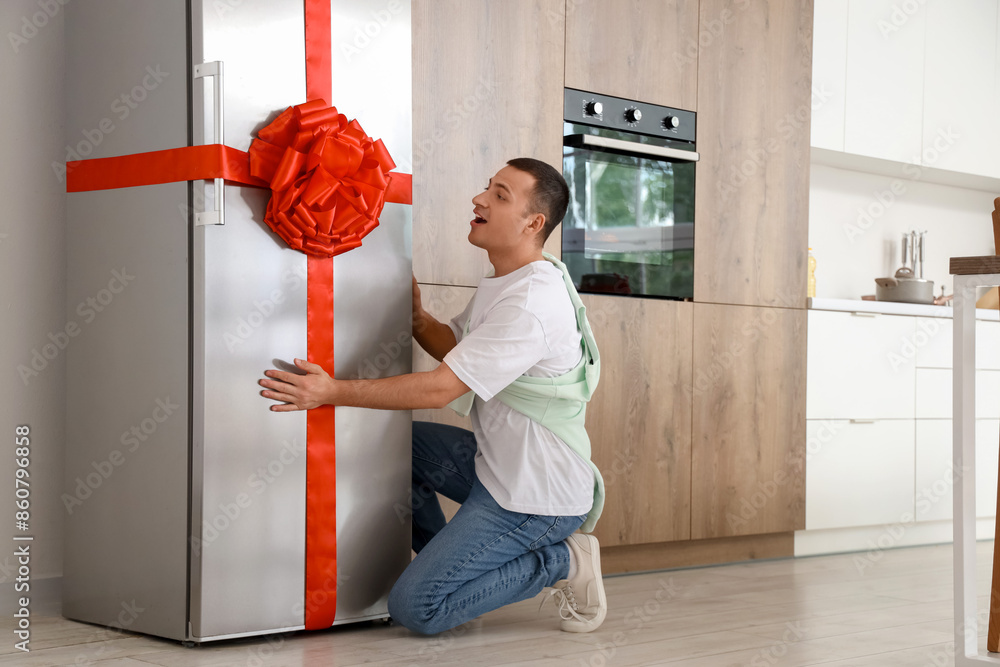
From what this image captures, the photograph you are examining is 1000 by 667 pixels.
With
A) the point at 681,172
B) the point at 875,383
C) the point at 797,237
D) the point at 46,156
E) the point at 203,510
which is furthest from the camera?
the point at 875,383

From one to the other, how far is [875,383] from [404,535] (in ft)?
7.25

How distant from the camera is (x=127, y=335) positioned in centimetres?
208

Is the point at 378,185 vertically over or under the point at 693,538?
over

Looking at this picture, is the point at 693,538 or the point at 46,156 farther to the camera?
the point at 693,538

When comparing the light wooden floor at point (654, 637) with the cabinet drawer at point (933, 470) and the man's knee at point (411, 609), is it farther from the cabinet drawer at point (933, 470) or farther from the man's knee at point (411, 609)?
the cabinet drawer at point (933, 470)

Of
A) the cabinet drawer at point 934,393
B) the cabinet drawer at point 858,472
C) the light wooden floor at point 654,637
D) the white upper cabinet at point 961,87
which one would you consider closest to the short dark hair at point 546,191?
the light wooden floor at point 654,637

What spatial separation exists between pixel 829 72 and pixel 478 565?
8.25ft

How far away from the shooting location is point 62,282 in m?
2.39

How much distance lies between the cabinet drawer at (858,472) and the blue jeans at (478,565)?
1558mm

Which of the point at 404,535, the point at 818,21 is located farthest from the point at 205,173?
the point at 818,21

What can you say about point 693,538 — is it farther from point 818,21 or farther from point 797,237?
point 818,21

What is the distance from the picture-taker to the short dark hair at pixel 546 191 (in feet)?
7.63

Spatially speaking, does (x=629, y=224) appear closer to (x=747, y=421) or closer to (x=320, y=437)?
(x=747, y=421)

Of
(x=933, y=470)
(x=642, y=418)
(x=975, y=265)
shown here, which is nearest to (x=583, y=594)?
(x=642, y=418)
